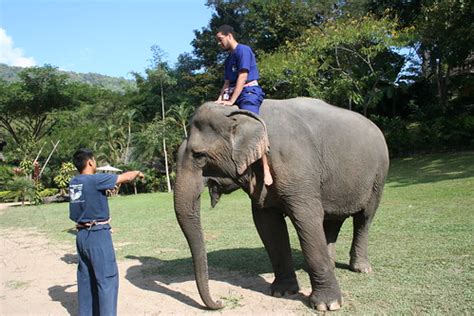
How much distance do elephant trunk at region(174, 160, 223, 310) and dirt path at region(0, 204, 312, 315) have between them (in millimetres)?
509

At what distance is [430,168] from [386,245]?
509 inches

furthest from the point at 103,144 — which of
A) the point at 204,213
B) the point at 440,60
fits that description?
the point at 440,60

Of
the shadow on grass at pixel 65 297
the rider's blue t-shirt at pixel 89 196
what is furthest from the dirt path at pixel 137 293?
the rider's blue t-shirt at pixel 89 196

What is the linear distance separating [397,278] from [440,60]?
2276cm

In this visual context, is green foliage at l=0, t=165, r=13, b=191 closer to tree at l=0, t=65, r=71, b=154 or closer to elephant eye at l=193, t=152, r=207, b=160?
tree at l=0, t=65, r=71, b=154

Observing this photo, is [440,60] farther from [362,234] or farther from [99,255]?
[99,255]

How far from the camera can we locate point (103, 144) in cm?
2972

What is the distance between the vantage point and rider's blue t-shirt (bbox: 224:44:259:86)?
4.70 m

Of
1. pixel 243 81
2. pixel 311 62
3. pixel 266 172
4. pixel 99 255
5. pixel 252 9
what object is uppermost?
pixel 252 9

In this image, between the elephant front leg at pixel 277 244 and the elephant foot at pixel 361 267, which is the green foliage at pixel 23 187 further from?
the elephant foot at pixel 361 267

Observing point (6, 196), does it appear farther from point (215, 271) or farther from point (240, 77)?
point (240, 77)

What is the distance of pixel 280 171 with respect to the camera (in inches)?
178

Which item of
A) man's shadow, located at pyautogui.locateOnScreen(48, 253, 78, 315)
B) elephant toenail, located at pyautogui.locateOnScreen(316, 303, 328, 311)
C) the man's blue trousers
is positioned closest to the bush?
man's shadow, located at pyautogui.locateOnScreen(48, 253, 78, 315)

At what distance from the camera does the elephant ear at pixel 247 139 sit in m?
4.34
